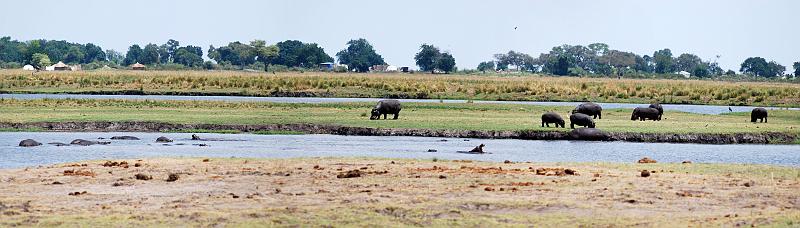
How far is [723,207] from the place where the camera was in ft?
57.9

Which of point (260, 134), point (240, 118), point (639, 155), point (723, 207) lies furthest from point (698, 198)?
point (240, 118)

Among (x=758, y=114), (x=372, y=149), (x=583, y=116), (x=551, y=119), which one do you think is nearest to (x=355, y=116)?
(x=551, y=119)

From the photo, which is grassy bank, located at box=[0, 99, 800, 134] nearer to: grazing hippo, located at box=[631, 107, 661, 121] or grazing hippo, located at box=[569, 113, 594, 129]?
grazing hippo, located at box=[569, 113, 594, 129]

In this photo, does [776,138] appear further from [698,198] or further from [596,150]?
[698,198]

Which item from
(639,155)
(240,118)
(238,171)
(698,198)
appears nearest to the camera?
(698,198)

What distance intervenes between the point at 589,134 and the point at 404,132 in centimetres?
577

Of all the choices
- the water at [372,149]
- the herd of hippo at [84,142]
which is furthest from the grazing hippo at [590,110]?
the herd of hippo at [84,142]

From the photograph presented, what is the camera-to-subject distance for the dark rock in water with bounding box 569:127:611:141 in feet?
122

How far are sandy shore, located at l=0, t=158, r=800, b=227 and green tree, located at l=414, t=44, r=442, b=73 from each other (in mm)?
170906

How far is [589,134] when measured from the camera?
3722 centimetres

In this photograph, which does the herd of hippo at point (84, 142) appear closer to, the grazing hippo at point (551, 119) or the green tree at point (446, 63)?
the grazing hippo at point (551, 119)

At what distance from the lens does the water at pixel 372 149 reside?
1139 inches

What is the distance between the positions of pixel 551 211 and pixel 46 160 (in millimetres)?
14026

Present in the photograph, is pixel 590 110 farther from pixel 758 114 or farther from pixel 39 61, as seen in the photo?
pixel 39 61
